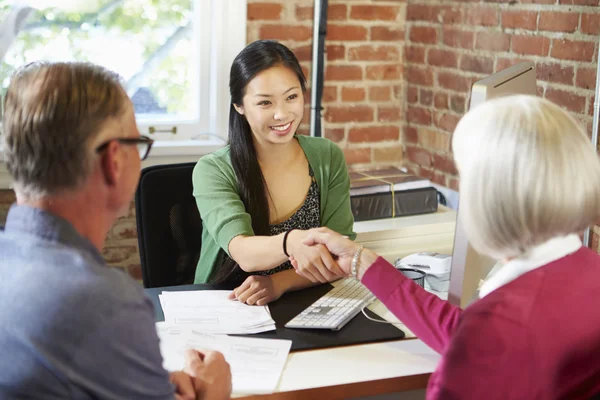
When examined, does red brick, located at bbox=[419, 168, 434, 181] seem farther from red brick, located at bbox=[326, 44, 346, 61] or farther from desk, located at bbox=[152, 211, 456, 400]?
desk, located at bbox=[152, 211, 456, 400]

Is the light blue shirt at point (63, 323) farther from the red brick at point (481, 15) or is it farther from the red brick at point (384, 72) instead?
the red brick at point (384, 72)

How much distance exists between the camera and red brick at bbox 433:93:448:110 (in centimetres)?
305

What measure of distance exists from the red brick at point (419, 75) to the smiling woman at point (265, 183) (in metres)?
0.99

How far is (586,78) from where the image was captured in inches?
91.8

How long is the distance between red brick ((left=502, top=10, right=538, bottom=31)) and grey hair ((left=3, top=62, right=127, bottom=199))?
1.83m

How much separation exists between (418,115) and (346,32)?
0.47 m

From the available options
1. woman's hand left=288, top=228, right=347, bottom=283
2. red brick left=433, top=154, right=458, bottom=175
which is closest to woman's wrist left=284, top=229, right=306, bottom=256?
woman's hand left=288, top=228, right=347, bottom=283

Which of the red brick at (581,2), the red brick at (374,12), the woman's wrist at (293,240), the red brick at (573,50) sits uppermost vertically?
the red brick at (581,2)

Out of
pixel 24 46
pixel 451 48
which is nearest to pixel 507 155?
pixel 451 48

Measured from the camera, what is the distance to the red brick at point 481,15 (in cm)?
273

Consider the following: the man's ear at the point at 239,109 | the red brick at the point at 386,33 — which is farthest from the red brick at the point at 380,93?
the man's ear at the point at 239,109

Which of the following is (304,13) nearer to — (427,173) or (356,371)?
(427,173)

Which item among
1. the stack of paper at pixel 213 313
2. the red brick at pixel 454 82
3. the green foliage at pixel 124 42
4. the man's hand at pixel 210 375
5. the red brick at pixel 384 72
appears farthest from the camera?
the red brick at pixel 384 72

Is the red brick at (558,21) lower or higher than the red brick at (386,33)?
higher
